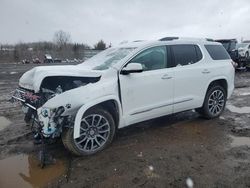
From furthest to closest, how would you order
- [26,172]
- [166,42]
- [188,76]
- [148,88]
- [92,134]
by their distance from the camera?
1. [188,76]
2. [166,42]
3. [148,88]
4. [92,134]
5. [26,172]

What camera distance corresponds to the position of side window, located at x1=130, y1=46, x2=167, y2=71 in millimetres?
5316

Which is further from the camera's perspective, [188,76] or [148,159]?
[188,76]

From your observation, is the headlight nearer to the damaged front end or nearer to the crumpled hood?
the damaged front end

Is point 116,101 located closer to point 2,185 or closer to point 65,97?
point 65,97

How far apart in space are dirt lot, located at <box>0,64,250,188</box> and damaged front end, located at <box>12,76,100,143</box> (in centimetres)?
54

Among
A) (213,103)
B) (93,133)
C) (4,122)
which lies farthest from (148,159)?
(4,122)

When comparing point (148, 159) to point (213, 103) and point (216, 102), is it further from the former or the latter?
point (216, 102)

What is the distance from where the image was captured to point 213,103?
6.73 meters

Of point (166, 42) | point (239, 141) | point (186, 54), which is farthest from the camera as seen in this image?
point (186, 54)

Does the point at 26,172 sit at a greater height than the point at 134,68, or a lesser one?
lesser

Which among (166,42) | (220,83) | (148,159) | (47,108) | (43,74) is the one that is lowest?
(148,159)

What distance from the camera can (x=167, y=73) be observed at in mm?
5555

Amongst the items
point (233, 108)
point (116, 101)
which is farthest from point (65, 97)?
point (233, 108)

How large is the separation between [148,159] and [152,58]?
197 centimetres
